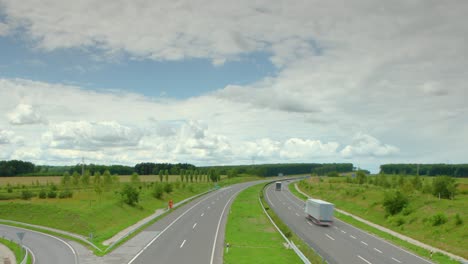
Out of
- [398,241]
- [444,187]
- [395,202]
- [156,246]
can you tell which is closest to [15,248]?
[156,246]

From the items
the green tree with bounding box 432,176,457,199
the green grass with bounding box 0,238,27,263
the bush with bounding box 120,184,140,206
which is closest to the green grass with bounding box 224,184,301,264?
the bush with bounding box 120,184,140,206

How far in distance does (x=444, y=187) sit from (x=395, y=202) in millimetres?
17249

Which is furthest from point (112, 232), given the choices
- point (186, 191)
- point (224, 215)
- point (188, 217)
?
point (186, 191)

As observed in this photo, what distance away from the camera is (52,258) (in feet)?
101

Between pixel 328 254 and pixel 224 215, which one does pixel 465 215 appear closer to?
pixel 328 254

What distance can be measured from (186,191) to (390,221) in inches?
2398

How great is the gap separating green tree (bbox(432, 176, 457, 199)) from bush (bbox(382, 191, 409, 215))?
1523 cm

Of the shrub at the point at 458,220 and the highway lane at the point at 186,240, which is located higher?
→ the shrub at the point at 458,220

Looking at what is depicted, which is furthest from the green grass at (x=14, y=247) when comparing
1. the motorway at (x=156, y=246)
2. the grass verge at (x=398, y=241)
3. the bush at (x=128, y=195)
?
the grass verge at (x=398, y=241)

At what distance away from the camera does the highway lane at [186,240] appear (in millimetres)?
29127

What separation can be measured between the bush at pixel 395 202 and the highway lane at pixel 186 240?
24179mm

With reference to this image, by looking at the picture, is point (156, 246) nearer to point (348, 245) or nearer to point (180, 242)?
point (180, 242)

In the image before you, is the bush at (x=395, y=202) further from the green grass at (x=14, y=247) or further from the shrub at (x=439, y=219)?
the green grass at (x=14, y=247)

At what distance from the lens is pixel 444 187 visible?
65875 millimetres
